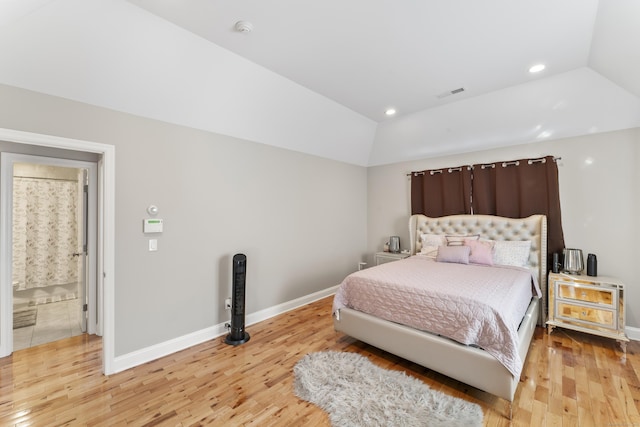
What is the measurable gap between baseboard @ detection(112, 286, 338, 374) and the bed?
1.14m

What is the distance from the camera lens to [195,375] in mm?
Answer: 2432

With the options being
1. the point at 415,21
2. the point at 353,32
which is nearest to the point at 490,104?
the point at 415,21

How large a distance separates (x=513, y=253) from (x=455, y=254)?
0.70 m

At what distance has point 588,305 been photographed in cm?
296

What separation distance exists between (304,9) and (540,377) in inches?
142

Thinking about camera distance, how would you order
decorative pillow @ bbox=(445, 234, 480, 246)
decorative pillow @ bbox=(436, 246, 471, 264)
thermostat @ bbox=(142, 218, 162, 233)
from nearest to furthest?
thermostat @ bbox=(142, 218, 162, 233) → decorative pillow @ bbox=(436, 246, 471, 264) → decorative pillow @ bbox=(445, 234, 480, 246)

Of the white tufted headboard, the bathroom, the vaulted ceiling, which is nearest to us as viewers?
the vaulted ceiling

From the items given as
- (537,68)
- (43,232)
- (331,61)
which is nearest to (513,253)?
(537,68)

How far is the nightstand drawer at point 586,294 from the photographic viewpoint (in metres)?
2.86

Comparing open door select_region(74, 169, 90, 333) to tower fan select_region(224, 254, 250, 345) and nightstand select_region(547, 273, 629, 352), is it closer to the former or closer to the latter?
tower fan select_region(224, 254, 250, 345)

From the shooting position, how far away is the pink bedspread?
2025 mm

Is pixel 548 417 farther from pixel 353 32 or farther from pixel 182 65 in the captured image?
pixel 182 65

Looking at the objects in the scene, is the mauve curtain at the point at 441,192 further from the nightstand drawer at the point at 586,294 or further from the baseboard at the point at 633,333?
the baseboard at the point at 633,333

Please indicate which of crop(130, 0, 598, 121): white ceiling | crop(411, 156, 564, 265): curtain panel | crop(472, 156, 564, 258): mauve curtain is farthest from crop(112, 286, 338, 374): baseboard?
crop(472, 156, 564, 258): mauve curtain
